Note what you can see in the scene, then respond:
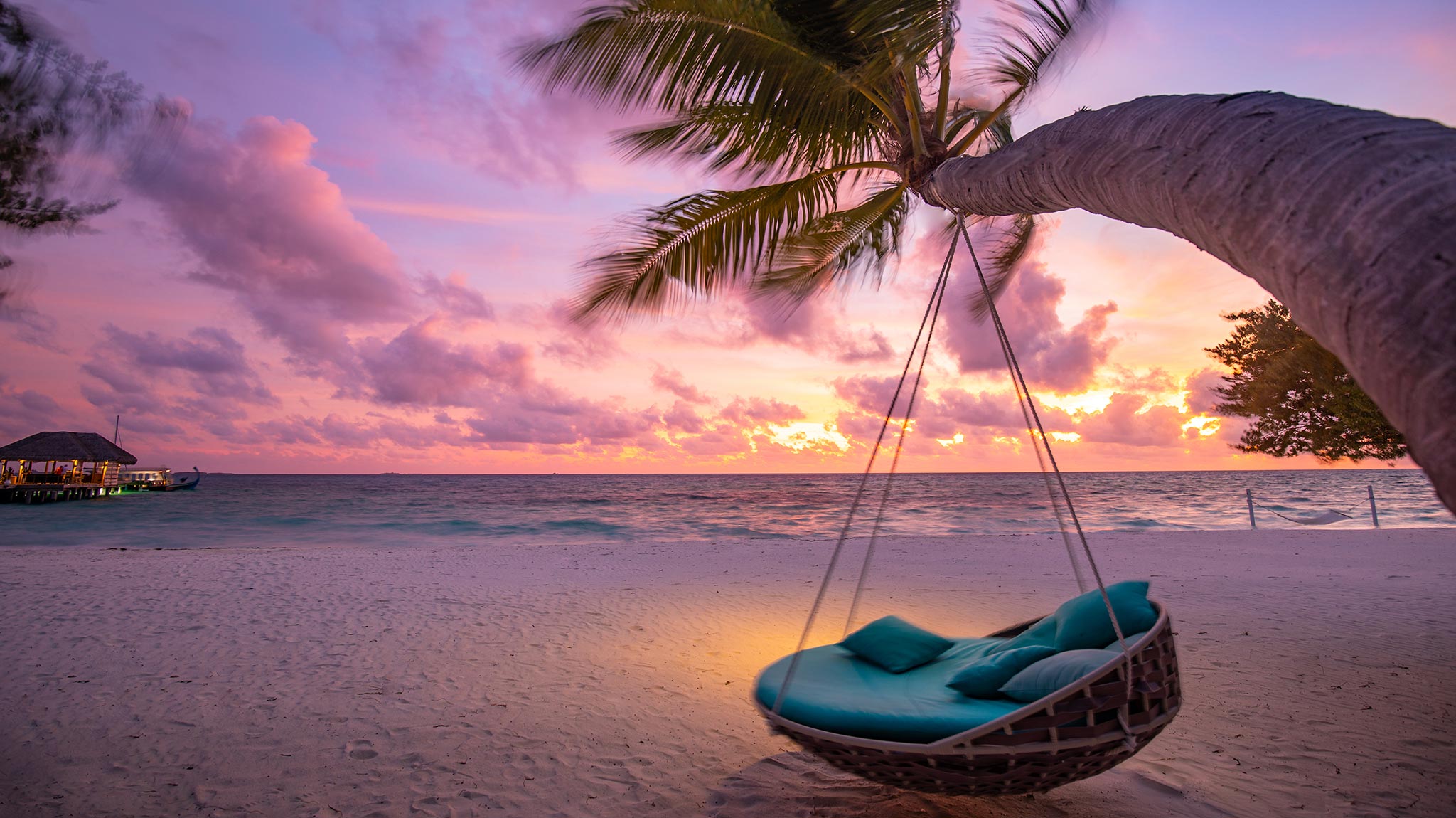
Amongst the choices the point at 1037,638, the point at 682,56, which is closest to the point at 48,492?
the point at 682,56

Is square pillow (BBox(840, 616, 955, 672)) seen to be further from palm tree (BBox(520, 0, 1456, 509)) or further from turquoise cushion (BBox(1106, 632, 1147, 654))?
palm tree (BBox(520, 0, 1456, 509))

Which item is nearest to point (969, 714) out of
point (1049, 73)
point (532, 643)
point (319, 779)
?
point (319, 779)

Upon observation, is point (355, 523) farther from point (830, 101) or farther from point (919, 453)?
point (830, 101)

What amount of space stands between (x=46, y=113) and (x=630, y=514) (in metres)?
25.8

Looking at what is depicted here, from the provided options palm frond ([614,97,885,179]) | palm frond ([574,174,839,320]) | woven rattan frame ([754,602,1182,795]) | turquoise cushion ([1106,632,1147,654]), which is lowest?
woven rattan frame ([754,602,1182,795])

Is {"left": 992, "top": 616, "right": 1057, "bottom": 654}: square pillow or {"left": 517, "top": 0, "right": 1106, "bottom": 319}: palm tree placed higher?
{"left": 517, "top": 0, "right": 1106, "bottom": 319}: palm tree

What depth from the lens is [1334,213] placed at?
45.4 inches

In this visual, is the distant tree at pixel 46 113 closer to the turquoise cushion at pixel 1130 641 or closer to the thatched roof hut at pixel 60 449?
the turquoise cushion at pixel 1130 641

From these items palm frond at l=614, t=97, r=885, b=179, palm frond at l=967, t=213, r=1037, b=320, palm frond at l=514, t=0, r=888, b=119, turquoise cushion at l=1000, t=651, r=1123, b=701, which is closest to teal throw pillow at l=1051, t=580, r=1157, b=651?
turquoise cushion at l=1000, t=651, r=1123, b=701

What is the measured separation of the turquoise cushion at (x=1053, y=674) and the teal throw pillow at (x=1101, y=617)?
214 mm

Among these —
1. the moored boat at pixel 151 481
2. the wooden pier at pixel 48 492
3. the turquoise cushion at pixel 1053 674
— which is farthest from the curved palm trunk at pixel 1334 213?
the moored boat at pixel 151 481

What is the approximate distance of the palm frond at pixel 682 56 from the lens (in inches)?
127

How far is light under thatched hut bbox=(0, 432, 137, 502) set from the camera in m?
26.7

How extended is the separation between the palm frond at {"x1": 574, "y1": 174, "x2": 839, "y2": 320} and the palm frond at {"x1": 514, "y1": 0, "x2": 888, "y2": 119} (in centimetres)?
106
